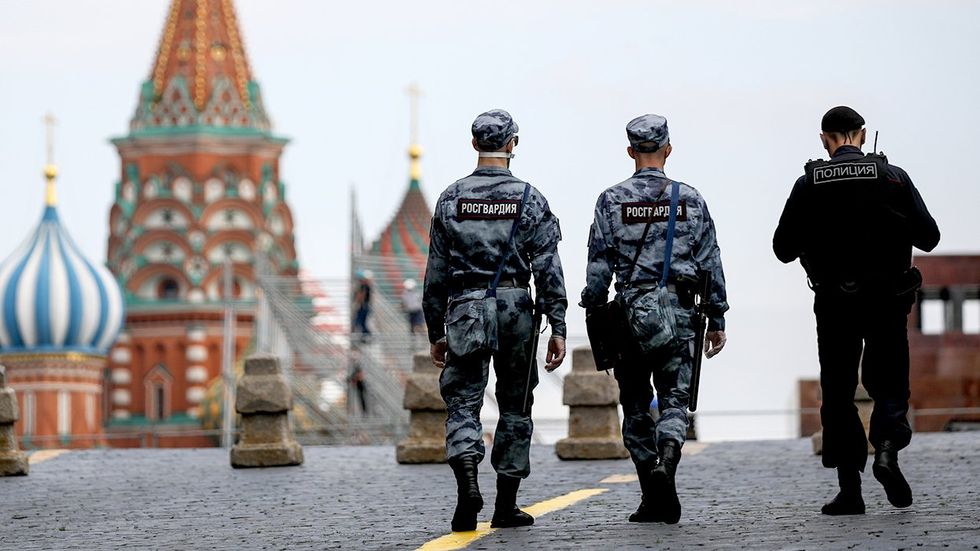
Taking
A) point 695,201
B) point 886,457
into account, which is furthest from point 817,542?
point 695,201

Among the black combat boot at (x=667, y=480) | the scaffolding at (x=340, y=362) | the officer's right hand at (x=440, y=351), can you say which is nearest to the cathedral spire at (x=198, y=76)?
the scaffolding at (x=340, y=362)

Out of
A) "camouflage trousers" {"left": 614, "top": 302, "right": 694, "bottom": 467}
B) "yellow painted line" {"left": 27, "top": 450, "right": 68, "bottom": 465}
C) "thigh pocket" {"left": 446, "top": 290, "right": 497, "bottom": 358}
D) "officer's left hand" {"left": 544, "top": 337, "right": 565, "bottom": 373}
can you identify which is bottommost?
"yellow painted line" {"left": 27, "top": 450, "right": 68, "bottom": 465}

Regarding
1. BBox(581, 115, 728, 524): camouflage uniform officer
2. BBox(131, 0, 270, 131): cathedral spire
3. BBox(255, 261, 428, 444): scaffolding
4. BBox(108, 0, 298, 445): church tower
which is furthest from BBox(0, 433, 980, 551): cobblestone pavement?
BBox(131, 0, 270, 131): cathedral spire

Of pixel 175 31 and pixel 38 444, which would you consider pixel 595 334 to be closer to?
pixel 38 444

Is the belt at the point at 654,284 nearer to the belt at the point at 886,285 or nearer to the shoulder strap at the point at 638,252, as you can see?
the shoulder strap at the point at 638,252

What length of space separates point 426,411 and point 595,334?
8.20 meters

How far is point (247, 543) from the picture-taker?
12.8 metres

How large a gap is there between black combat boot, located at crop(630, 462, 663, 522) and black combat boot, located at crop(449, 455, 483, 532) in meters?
0.78

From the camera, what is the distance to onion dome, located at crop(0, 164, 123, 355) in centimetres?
10869

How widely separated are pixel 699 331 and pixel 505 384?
96 centimetres

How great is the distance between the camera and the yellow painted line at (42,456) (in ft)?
70.5

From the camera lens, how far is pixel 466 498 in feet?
41.4

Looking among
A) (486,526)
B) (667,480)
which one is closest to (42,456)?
(486,526)

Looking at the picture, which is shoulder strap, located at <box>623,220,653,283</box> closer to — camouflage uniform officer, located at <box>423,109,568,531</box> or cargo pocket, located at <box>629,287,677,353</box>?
cargo pocket, located at <box>629,287,677,353</box>
